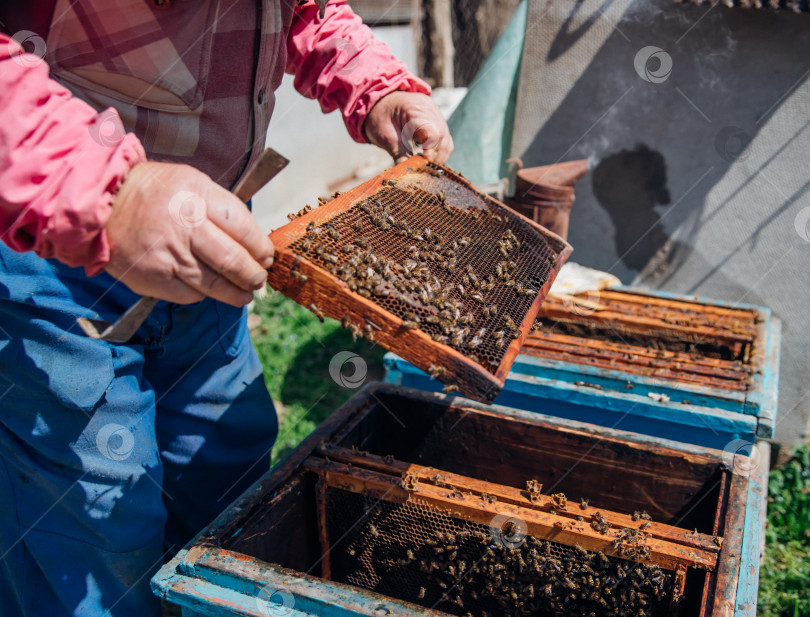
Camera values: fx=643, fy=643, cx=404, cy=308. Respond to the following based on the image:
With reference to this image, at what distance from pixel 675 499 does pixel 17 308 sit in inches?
96.3

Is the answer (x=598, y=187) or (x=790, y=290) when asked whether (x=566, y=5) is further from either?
(x=790, y=290)

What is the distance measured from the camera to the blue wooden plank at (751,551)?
1797 millimetres

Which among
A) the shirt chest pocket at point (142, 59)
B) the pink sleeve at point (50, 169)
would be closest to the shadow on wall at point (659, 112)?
the shirt chest pocket at point (142, 59)

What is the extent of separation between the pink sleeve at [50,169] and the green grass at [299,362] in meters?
3.19

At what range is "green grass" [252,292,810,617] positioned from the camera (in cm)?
360

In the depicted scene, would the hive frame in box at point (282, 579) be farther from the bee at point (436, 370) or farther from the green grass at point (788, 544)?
the green grass at point (788, 544)

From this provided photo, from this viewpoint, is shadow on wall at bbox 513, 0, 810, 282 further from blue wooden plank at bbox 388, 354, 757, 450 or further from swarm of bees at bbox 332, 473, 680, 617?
swarm of bees at bbox 332, 473, 680, 617

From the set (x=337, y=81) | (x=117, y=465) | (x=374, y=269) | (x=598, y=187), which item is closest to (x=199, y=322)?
(x=117, y=465)

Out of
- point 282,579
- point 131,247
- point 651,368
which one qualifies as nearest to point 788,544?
point 651,368

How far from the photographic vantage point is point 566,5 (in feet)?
16.1

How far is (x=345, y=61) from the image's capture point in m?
2.81

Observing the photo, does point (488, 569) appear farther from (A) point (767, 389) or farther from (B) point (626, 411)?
(A) point (767, 389)

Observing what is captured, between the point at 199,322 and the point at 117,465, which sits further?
the point at 199,322

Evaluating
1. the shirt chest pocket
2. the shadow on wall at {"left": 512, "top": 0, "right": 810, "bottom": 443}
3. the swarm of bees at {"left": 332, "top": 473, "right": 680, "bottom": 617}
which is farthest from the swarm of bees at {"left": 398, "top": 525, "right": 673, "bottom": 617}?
the shadow on wall at {"left": 512, "top": 0, "right": 810, "bottom": 443}
